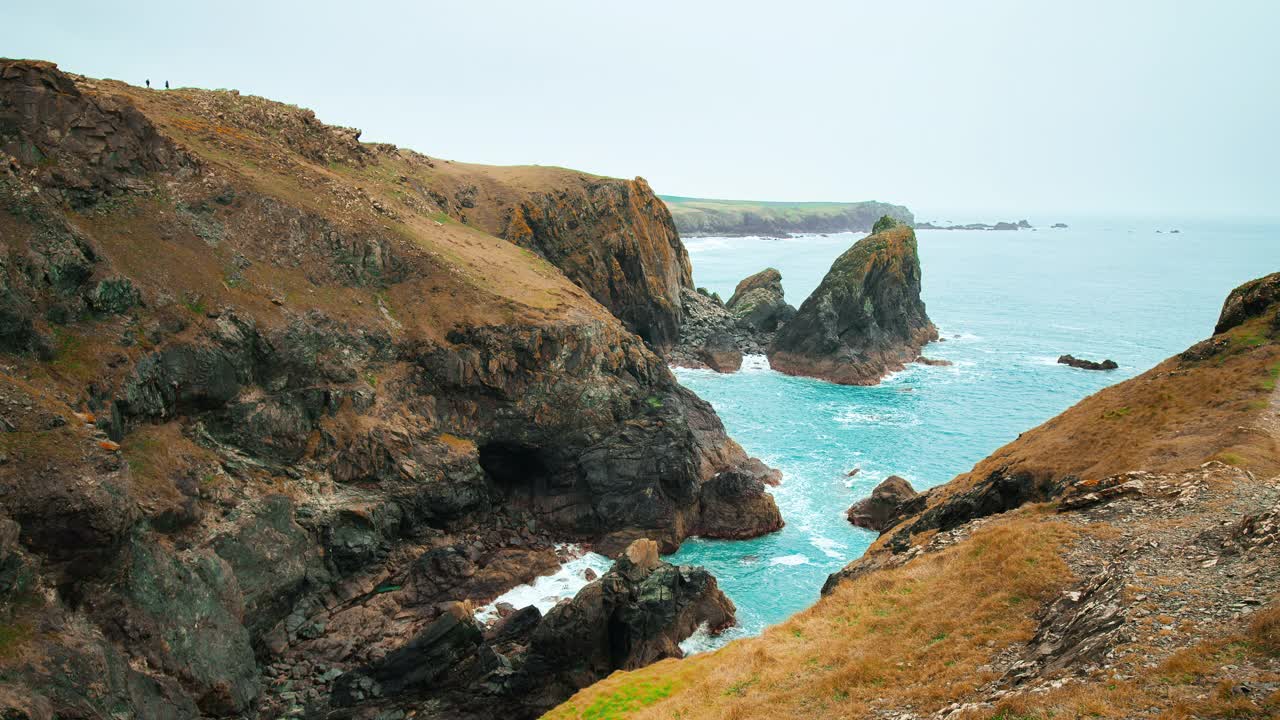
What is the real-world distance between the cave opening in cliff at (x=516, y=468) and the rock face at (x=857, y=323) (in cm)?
4140

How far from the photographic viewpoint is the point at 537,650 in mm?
26172

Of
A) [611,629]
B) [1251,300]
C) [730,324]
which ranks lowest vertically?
[611,629]

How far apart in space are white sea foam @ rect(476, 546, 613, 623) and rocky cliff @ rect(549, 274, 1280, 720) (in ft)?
28.8

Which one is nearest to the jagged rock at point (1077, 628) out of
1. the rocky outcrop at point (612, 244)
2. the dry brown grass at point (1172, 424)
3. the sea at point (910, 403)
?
the dry brown grass at point (1172, 424)

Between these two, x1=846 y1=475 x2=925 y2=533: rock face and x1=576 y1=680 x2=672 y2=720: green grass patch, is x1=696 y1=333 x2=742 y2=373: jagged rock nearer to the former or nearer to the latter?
x1=846 y1=475 x2=925 y2=533: rock face

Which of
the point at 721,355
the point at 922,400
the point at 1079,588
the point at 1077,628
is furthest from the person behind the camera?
the point at 721,355

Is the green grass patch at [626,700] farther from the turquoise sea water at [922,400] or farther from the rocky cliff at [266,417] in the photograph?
the turquoise sea water at [922,400]

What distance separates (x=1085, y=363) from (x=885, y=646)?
73006mm

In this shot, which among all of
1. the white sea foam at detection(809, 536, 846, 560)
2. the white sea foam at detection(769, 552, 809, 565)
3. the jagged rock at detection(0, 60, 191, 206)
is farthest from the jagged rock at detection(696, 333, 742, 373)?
the jagged rock at detection(0, 60, 191, 206)

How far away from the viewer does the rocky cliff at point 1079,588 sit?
1209cm

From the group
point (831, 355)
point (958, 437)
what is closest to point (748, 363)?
point (831, 355)

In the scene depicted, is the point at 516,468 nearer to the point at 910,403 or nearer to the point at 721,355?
the point at 721,355

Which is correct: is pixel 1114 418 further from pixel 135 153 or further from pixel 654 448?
pixel 135 153

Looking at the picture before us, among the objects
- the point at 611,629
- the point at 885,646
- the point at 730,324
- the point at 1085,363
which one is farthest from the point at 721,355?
the point at 885,646
